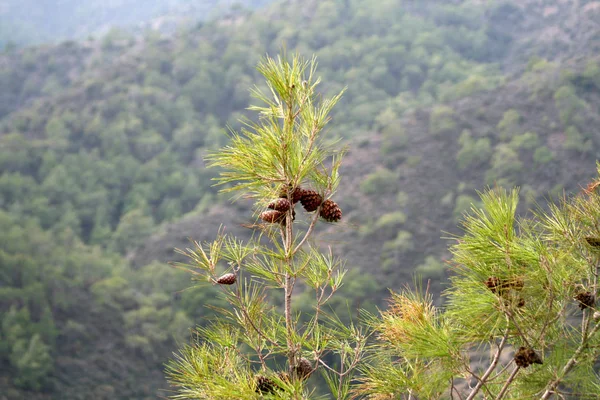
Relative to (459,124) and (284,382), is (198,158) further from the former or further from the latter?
(284,382)

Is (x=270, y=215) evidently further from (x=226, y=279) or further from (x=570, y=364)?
(x=570, y=364)

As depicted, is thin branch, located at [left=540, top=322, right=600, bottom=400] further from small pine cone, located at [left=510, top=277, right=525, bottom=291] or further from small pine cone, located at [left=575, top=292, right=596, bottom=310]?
small pine cone, located at [left=510, top=277, right=525, bottom=291]

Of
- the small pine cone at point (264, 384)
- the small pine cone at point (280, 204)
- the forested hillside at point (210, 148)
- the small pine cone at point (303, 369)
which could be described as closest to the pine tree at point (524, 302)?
the small pine cone at point (303, 369)

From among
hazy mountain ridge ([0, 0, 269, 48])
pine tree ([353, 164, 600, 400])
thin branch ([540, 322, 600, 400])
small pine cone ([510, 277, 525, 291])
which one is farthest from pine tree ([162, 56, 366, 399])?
hazy mountain ridge ([0, 0, 269, 48])

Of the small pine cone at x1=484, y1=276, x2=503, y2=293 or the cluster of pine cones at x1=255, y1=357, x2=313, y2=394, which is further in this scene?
the cluster of pine cones at x1=255, y1=357, x2=313, y2=394

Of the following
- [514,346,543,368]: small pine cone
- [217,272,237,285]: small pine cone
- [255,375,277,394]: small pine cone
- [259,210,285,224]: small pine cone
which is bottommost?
[255,375,277,394]: small pine cone

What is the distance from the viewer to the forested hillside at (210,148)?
23.1 meters

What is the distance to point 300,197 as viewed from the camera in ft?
6.89

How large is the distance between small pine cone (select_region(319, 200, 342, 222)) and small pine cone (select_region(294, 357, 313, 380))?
1.60ft

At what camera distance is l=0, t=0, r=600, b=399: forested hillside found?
75.8 feet

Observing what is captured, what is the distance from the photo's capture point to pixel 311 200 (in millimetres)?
2080

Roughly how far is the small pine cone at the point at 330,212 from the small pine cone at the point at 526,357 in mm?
647

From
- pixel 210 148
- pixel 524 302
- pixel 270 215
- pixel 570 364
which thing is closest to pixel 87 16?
pixel 210 148

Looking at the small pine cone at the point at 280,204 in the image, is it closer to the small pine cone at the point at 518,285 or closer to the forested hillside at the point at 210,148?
the small pine cone at the point at 518,285
